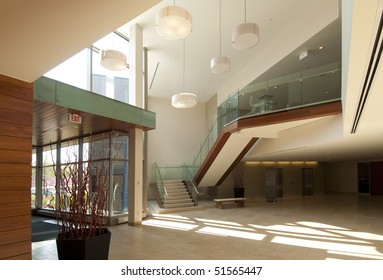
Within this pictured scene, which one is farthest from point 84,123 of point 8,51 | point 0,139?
point 8,51

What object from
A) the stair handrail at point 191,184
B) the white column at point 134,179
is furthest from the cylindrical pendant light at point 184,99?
the stair handrail at point 191,184

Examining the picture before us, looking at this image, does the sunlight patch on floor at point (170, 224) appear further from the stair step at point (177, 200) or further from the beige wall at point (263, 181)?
the beige wall at point (263, 181)

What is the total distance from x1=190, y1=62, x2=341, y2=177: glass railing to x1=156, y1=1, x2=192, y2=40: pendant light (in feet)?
15.6

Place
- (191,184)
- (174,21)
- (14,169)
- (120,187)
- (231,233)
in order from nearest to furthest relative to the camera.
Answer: (14,169) → (174,21) → (231,233) → (120,187) → (191,184)

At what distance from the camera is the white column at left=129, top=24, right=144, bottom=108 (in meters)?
9.61

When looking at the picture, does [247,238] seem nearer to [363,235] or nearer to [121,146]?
[363,235]

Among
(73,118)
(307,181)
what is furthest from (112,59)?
(307,181)

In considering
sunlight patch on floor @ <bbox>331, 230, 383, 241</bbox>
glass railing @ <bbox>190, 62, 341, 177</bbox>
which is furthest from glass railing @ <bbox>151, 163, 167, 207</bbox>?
sunlight patch on floor @ <bbox>331, 230, 383, 241</bbox>

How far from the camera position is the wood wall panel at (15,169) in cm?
317

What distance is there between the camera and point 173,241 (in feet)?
22.0

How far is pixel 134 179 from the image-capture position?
883 centimetres

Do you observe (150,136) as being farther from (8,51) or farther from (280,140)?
(8,51)

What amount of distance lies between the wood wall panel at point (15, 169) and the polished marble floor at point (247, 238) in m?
2.38

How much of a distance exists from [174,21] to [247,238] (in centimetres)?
532
